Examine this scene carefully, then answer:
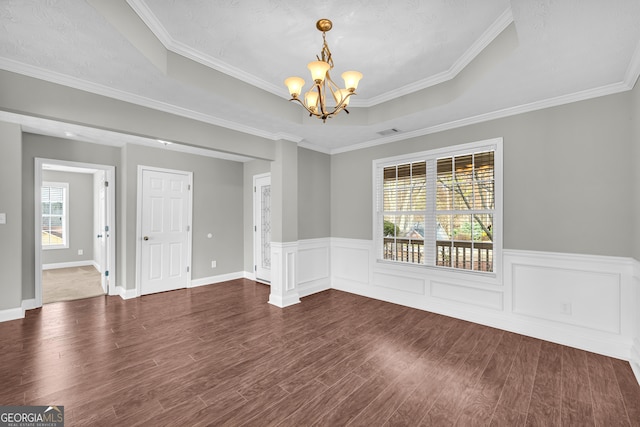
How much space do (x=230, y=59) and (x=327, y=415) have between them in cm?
325

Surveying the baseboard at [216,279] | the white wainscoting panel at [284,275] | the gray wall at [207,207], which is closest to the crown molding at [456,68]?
the white wainscoting panel at [284,275]

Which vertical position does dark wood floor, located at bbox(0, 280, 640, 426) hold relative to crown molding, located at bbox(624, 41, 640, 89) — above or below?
below

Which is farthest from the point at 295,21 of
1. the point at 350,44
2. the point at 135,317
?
the point at 135,317

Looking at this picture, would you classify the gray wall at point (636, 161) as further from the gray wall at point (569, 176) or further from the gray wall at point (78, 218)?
the gray wall at point (78, 218)

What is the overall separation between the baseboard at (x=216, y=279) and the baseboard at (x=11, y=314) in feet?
7.37

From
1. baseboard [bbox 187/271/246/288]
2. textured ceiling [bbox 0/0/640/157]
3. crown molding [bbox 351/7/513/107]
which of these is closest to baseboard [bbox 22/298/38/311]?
baseboard [bbox 187/271/246/288]

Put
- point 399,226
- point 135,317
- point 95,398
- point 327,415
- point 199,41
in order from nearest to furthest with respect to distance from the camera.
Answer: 1. point 327,415
2. point 95,398
3. point 199,41
4. point 135,317
5. point 399,226

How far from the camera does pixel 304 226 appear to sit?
16.0 ft

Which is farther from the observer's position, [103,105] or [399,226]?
[399,226]

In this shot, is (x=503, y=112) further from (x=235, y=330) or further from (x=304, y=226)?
(x=235, y=330)

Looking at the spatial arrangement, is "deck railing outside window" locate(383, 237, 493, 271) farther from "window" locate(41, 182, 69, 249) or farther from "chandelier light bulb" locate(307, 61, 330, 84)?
"window" locate(41, 182, 69, 249)

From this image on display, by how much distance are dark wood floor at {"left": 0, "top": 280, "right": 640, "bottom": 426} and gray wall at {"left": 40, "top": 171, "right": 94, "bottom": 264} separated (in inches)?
171

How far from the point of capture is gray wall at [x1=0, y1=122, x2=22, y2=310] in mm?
3648

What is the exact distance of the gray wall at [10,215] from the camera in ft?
12.0
